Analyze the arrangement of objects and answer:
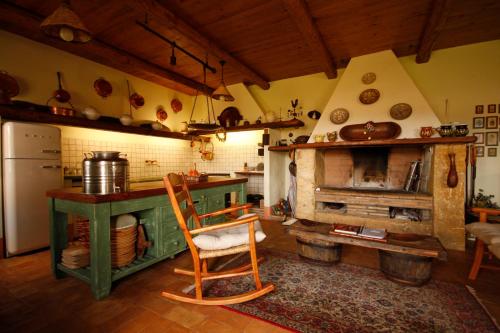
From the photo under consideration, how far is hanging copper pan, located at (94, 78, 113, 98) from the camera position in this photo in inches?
148

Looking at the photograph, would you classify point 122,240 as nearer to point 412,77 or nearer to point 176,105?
point 176,105

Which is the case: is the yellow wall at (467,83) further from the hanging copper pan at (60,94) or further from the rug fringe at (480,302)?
the hanging copper pan at (60,94)

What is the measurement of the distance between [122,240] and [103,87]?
3.11 meters

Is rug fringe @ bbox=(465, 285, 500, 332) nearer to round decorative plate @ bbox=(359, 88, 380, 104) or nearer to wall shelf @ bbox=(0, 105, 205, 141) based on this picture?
round decorative plate @ bbox=(359, 88, 380, 104)

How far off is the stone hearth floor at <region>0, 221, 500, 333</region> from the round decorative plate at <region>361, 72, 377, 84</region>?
269 centimetres

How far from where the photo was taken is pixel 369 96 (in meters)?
3.55

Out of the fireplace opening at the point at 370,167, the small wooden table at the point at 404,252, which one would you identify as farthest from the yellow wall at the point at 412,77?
the small wooden table at the point at 404,252

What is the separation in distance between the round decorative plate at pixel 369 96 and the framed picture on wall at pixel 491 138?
1613mm

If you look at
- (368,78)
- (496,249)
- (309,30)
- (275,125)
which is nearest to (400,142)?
(368,78)

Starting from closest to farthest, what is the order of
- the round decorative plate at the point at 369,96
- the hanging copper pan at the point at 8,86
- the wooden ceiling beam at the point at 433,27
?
the wooden ceiling beam at the point at 433,27 < the hanging copper pan at the point at 8,86 < the round decorative plate at the point at 369,96

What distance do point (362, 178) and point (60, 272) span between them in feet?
13.9

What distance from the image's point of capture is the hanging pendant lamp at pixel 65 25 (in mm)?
1699

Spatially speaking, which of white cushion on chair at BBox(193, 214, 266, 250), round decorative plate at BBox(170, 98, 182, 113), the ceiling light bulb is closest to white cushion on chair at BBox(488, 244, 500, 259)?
white cushion on chair at BBox(193, 214, 266, 250)

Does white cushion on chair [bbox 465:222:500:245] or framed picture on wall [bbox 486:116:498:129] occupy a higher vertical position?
framed picture on wall [bbox 486:116:498:129]
